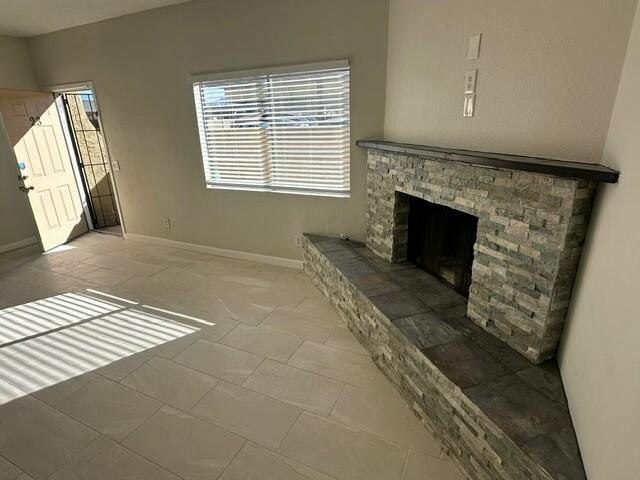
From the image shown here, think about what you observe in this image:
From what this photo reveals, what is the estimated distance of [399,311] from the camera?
212 centimetres

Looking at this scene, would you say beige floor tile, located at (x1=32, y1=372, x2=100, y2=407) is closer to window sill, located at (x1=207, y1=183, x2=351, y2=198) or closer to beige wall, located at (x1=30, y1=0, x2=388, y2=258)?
beige wall, located at (x1=30, y1=0, x2=388, y2=258)

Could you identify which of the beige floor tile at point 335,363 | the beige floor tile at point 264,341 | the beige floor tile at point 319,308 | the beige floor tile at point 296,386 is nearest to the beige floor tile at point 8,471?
the beige floor tile at point 296,386

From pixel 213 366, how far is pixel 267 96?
250 centimetres

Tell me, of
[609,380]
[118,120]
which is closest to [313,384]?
[609,380]

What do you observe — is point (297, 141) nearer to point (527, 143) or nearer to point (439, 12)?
point (439, 12)

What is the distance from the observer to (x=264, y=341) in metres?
2.54

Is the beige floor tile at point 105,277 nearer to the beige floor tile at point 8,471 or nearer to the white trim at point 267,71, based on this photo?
the beige floor tile at point 8,471

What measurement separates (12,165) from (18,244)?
1.08 metres

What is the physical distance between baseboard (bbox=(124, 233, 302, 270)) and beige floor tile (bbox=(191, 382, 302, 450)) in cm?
184

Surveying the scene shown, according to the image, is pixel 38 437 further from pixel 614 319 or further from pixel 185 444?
pixel 614 319

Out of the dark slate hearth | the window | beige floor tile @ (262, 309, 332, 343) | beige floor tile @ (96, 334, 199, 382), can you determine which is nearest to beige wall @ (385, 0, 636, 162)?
the window

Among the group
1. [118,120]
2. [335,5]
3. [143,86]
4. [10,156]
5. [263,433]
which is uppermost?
[335,5]

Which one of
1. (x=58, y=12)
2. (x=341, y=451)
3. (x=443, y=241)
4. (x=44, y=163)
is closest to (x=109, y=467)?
(x=341, y=451)

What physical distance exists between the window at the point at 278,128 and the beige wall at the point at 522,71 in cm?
87
